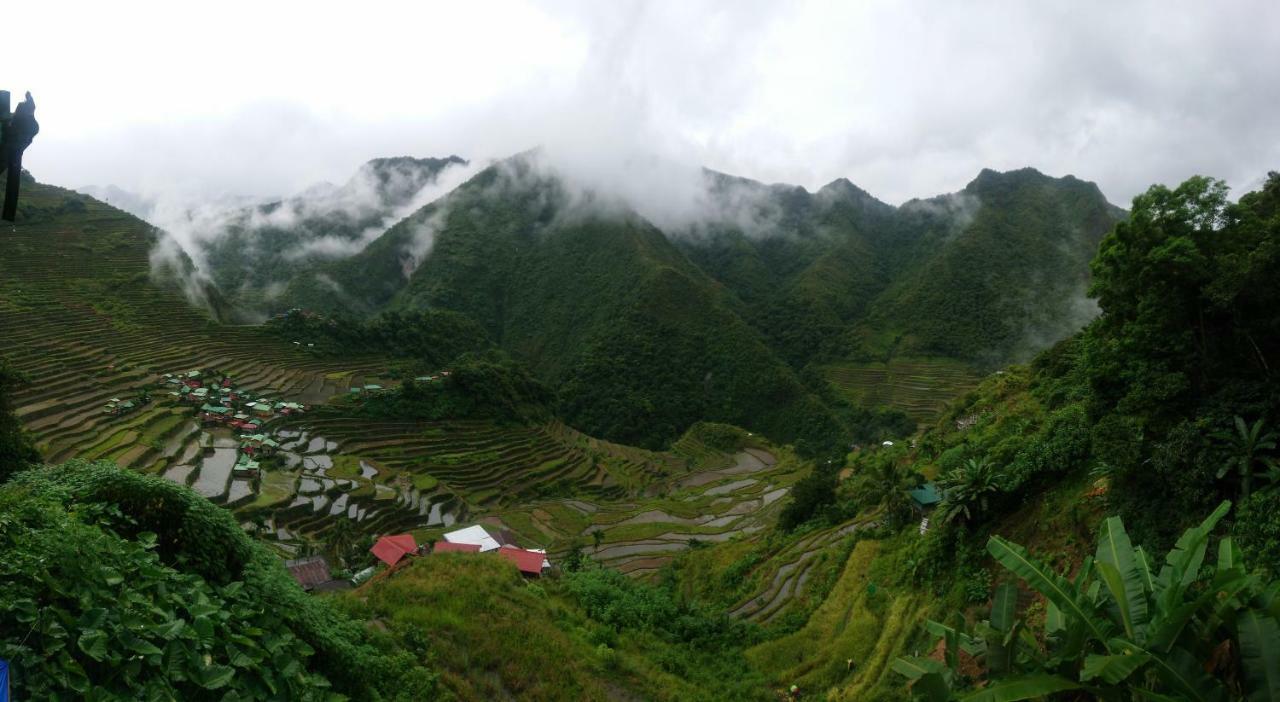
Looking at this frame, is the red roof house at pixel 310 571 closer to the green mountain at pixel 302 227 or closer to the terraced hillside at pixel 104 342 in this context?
the terraced hillside at pixel 104 342

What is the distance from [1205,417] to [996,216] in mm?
112759

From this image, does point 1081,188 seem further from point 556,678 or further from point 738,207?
point 556,678

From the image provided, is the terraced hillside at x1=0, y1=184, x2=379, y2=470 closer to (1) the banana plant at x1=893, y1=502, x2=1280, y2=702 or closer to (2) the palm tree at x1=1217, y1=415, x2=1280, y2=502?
(1) the banana plant at x1=893, y1=502, x2=1280, y2=702

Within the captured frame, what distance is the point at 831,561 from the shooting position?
58.6 feet

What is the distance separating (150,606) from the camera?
4086mm

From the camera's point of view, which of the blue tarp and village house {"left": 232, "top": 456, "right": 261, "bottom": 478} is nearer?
the blue tarp

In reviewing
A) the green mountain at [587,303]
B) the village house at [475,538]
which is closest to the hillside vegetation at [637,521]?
the village house at [475,538]

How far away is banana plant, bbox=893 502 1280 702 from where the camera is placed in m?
3.87

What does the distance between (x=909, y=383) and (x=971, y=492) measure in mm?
68024

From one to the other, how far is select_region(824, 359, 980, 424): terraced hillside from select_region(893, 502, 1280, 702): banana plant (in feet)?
199

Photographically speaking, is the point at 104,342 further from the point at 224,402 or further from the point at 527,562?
the point at 527,562

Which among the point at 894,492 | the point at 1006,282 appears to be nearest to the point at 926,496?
the point at 894,492

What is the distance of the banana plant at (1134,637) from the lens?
12.7 feet

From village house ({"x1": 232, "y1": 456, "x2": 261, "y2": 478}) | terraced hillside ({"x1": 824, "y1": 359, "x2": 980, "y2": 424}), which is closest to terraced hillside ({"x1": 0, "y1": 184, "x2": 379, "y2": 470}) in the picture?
village house ({"x1": 232, "y1": 456, "x2": 261, "y2": 478})
